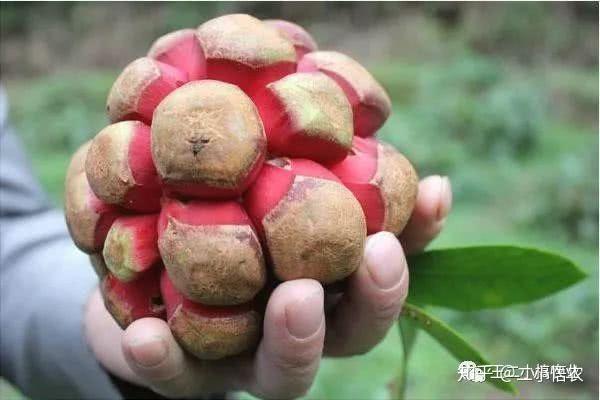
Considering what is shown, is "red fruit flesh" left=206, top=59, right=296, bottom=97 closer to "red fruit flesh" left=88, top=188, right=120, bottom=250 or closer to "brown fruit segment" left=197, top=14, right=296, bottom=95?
"brown fruit segment" left=197, top=14, right=296, bottom=95

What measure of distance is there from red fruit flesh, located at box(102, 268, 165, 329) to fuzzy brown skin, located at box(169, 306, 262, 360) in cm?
4

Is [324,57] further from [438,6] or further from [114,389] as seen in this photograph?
[438,6]

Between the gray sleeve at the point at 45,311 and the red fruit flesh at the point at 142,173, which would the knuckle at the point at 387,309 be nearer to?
the red fruit flesh at the point at 142,173

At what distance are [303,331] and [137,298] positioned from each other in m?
0.18

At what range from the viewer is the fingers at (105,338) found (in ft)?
3.55

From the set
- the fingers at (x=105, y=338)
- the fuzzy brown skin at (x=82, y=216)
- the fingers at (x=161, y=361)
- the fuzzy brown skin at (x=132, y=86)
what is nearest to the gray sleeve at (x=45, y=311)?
Result: the fingers at (x=105, y=338)

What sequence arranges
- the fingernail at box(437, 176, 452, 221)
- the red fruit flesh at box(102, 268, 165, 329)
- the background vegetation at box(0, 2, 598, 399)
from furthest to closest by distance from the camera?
the background vegetation at box(0, 2, 598, 399) < the fingernail at box(437, 176, 452, 221) < the red fruit flesh at box(102, 268, 165, 329)

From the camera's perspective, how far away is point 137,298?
2.70 ft

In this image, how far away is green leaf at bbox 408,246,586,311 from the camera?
894 mm

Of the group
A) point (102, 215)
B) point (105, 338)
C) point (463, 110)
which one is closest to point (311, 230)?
point (102, 215)

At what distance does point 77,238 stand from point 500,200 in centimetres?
285

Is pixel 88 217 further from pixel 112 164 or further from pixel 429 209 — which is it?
pixel 429 209

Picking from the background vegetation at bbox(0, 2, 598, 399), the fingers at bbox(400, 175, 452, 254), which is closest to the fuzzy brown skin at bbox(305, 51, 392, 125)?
the fingers at bbox(400, 175, 452, 254)

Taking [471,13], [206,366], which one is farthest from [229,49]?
[471,13]
